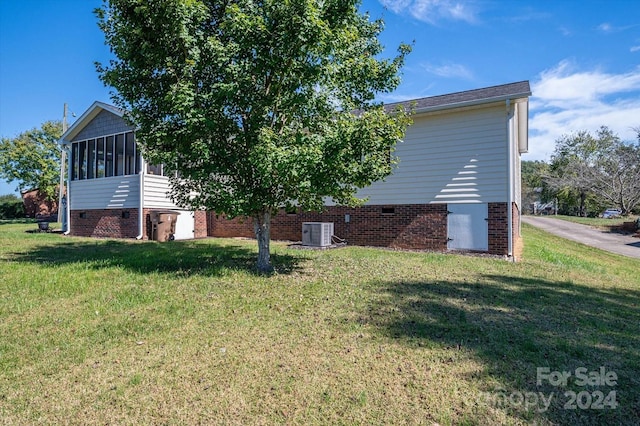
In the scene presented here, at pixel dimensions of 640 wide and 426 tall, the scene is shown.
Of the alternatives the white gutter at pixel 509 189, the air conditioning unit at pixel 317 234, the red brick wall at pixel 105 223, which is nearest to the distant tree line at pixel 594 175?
the white gutter at pixel 509 189

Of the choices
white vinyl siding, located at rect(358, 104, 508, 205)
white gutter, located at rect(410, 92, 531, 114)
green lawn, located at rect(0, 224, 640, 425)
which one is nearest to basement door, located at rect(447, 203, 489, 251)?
white vinyl siding, located at rect(358, 104, 508, 205)

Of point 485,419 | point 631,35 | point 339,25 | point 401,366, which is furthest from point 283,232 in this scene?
point 631,35

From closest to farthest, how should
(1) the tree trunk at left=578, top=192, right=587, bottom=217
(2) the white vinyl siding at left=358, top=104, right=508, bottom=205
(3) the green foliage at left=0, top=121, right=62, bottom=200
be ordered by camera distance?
(2) the white vinyl siding at left=358, top=104, right=508, bottom=205
(3) the green foliage at left=0, top=121, right=62, bottom=200
(1) the tree trunk at left=578, top=192, right=587, bottom=217

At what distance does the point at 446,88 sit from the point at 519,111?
2840 millimetres

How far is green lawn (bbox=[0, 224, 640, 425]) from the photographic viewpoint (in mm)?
2713

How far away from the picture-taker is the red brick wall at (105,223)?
44.3 ft

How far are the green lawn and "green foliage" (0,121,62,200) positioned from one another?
2976 cm

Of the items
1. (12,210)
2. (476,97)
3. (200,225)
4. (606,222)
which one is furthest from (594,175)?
(12,210)

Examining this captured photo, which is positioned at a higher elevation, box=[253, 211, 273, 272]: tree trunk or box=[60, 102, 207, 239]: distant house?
box=[60, 102, 207, 239]: distant house

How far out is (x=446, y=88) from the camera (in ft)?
38.3

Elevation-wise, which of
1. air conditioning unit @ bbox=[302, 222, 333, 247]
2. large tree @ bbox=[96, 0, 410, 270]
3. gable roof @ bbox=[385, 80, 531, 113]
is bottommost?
air conditioning unit @ bbox=[302, 222, 333, 247]

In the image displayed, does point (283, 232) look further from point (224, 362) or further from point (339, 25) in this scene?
point (224, 362)

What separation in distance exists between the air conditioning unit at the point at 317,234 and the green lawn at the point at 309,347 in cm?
380

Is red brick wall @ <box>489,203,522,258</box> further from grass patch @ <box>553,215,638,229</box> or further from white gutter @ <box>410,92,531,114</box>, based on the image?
grass patch @ <box>553,215,638,229</box>
